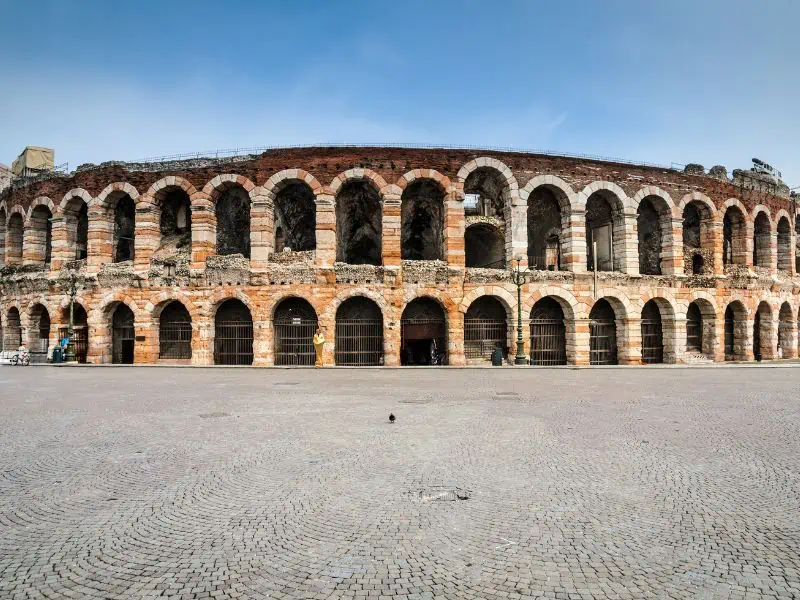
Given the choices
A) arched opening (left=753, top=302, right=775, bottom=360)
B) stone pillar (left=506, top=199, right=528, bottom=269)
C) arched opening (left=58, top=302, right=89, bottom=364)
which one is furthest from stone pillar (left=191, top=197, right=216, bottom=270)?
arched opening (left=753, top=302, right=775, bottom=360)

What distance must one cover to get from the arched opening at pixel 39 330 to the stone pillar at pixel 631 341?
3111 centimetres

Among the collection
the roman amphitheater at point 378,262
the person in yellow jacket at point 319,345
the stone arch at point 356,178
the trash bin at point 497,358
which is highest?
the stone arch at point 356,178

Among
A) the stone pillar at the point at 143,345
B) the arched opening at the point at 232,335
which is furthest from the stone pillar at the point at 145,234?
the arched opening at the point at 232,335

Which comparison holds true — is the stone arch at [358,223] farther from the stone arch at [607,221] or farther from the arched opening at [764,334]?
the arched opening at [764,334]

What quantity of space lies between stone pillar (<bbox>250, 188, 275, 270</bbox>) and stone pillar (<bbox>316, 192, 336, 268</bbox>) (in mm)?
2538

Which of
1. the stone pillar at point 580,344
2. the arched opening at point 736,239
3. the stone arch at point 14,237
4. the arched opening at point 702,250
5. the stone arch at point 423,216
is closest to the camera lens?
the stone arch at point 423,216

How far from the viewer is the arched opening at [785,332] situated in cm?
2888

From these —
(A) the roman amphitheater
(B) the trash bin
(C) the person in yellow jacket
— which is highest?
(A) the roman amphitheater

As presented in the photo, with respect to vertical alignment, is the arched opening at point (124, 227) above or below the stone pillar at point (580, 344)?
above

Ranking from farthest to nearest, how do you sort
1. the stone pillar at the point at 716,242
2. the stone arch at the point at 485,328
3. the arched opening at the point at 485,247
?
the stone pillar at the point at 716,242 < the arched opening at the point at 485,247 < the stone arch at the point at 485,328

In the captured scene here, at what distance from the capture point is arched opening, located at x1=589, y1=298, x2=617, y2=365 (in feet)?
80.7

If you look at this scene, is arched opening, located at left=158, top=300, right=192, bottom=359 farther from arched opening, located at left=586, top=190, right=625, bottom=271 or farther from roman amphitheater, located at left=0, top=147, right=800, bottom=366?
arched opening, located at left=586, top=190, right=625, bottom=271

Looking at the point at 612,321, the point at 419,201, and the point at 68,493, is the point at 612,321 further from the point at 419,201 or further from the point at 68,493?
the point at 68,493

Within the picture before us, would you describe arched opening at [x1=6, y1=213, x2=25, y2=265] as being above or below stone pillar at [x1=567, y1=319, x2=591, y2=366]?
above
